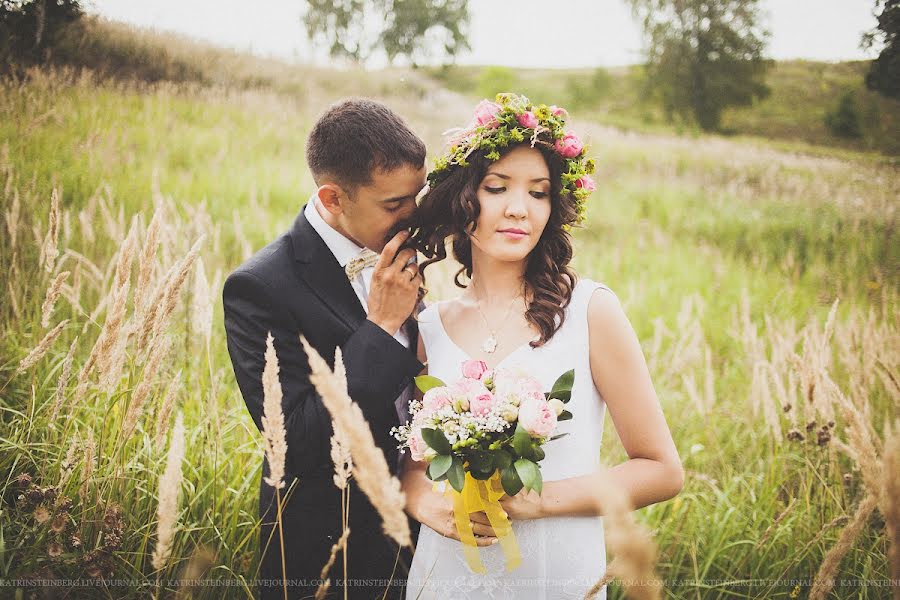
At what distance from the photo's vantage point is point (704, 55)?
17.8 m

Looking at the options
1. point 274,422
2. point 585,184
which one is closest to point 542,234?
point 585,184

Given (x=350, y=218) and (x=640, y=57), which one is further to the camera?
(x=640, y=57)

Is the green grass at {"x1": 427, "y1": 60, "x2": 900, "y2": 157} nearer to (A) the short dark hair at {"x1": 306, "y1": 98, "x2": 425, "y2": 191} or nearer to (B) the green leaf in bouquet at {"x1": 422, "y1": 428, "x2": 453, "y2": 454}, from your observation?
(A) the short dark hair at {"x1": 306, "y1": 98, "x2": 425, "y2": 191}

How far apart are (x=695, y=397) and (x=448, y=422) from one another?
237 cm

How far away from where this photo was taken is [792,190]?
28.0ft

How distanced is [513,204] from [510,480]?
1135mm

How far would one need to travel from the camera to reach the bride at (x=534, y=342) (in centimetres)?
196

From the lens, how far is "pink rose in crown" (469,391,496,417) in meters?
1.65

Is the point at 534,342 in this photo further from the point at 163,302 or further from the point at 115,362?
the point at 115,362

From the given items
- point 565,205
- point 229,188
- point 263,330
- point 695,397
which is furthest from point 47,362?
point 695,397

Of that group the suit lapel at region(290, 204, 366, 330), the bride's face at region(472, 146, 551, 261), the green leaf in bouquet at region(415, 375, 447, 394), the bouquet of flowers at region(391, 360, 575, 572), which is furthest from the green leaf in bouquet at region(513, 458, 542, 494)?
the suit lapel at region(290, 204, 366, 330)

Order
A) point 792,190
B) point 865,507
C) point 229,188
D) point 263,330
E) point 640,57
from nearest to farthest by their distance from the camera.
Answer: point 865,507 → point 263,330 → point 229,188 → point 792,190 → point 640,57

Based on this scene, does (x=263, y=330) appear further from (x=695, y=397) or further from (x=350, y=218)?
(x=695, y=397)

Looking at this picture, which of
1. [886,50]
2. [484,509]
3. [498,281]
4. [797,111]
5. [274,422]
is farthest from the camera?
[797,111]
